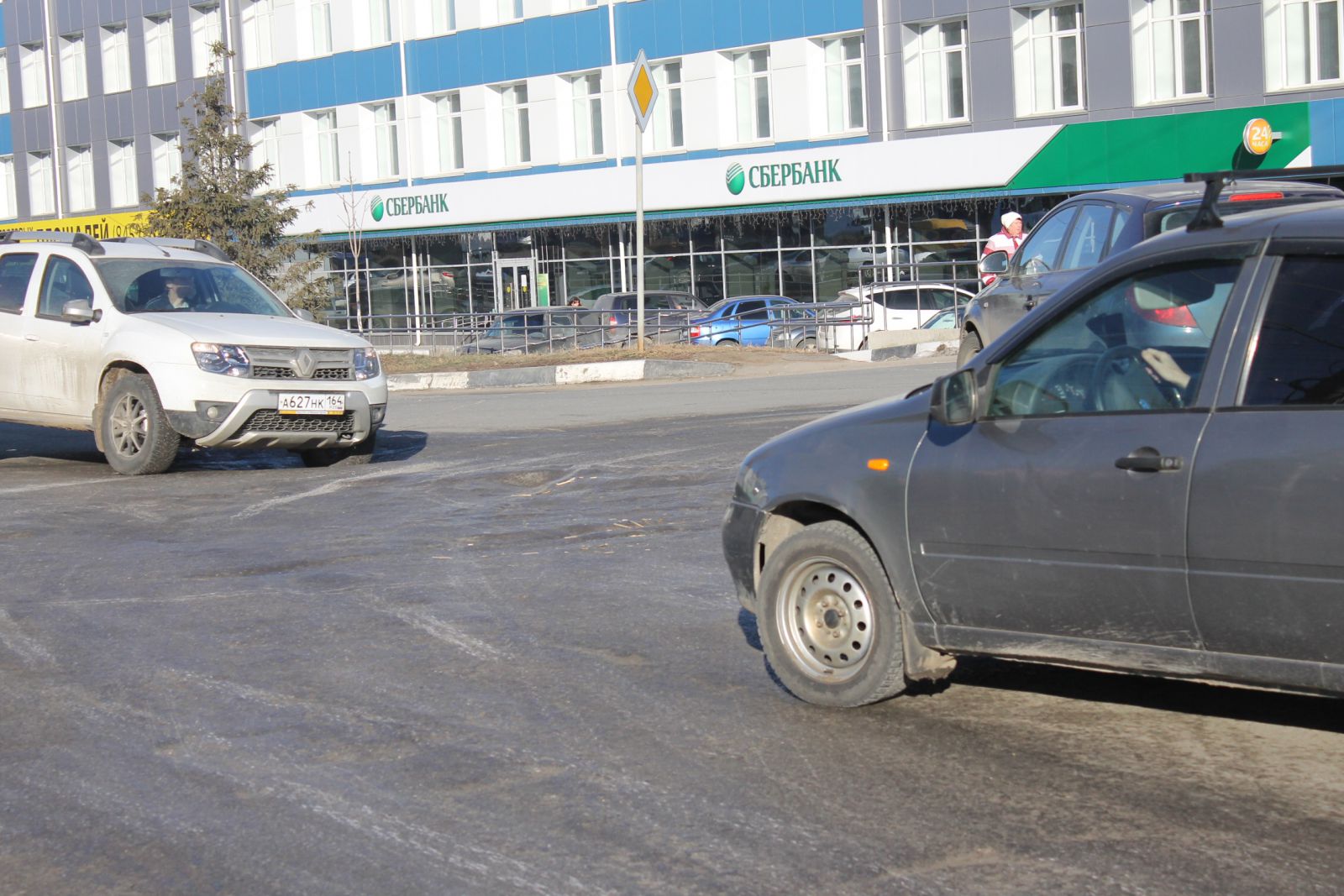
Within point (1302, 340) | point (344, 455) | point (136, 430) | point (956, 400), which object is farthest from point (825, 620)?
point (344, 455)

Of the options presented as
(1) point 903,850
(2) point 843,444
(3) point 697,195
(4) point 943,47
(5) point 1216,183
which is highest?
(4) point 943,47

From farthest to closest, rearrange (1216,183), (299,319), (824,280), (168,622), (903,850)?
(824,280)
(299,319)
(168,622)
(1216,183)
(903,850)

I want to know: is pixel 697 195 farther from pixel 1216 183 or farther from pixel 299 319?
pixel 1216 183

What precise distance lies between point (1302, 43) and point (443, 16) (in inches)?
967

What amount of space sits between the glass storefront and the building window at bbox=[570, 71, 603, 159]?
2.20 metres

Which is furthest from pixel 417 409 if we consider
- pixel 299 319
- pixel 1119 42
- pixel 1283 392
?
pixel 1119 42

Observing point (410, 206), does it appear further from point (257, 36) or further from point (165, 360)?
point (165, 360)

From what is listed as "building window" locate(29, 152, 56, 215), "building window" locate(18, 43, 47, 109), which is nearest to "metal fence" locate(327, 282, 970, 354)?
"building window" locate(29, 152, 56, 215)

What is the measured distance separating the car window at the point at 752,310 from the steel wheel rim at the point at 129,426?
19319mm

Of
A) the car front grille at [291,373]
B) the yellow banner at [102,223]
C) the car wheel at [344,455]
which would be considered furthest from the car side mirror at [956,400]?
the yellow banner at [102,223]

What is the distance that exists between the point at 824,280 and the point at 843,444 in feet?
108

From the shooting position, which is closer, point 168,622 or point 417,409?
point 168,622

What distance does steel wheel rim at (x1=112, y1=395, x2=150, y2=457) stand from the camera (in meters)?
12.4

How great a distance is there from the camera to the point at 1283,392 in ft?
14.4
